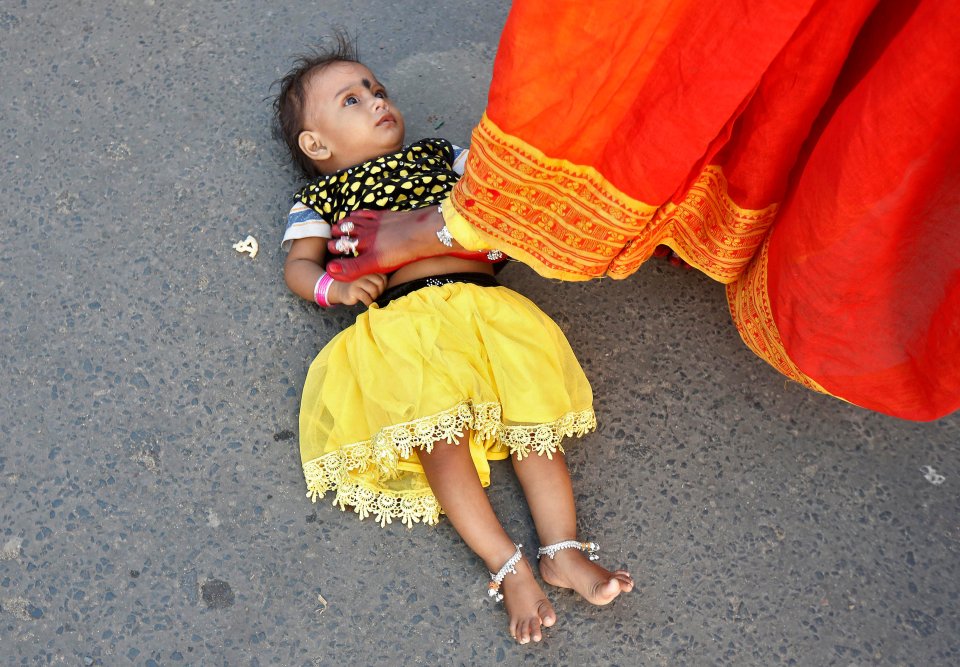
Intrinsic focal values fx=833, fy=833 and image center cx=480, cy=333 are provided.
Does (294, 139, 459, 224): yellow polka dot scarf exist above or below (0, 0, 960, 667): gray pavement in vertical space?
above

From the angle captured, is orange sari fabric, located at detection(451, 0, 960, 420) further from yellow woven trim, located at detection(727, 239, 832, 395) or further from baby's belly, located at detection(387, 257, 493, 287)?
baby's belly, located at detection(387, 257, 493, 287)

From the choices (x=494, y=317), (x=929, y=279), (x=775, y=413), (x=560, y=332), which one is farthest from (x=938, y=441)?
(x=494, y=317)

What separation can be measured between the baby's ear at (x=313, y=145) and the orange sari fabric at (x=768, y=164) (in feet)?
1.95

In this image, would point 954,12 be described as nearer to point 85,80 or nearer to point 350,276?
point 350,276

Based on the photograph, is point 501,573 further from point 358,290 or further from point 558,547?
point 358,290

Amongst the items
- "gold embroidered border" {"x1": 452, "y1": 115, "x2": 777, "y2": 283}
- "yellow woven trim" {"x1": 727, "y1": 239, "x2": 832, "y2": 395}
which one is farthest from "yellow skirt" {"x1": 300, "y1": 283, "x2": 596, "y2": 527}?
"yellow woven trim" {"x1": 727, "y1": 239, "x2": 832, "y2": 395}

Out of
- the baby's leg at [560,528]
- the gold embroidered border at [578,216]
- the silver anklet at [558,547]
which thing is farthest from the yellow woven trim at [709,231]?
the silver anklet at [558,547]

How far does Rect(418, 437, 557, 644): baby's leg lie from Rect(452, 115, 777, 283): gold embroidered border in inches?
16.9

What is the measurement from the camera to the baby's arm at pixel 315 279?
71.0 inches

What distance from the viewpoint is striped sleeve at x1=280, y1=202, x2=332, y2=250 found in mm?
1922

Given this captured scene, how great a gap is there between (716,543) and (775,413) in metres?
0.34

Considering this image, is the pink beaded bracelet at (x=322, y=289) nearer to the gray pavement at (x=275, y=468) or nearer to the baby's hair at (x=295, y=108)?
the gray pavement at (x=275, y=468)

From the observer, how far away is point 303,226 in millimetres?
1927

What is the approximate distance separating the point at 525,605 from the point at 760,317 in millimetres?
702
